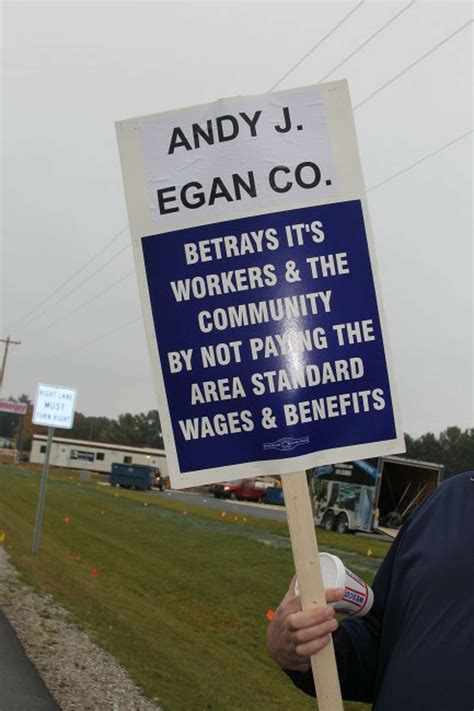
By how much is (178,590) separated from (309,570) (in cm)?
1223

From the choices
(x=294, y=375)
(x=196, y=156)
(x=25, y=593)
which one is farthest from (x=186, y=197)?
(x=25, y=593)

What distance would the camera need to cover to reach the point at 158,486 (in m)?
A: 64.8

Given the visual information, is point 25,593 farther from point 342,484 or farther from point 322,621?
point 342,484

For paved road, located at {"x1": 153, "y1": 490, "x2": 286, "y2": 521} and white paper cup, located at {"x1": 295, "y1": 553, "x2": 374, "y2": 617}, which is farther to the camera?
paved road, located at {"x1": 153, "y1": 490, "x2": 286, "y2": 521}

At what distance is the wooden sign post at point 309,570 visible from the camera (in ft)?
7.05

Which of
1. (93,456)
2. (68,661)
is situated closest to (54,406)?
(68,661)

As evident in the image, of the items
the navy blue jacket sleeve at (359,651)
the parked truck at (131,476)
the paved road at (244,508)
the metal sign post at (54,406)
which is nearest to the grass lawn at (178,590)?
the metal sign post at (54,406)

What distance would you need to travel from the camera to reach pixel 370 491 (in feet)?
92.7

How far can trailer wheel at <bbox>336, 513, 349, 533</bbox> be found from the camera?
28.6m

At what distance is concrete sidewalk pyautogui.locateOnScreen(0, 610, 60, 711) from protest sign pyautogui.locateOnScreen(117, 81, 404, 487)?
4.05 m

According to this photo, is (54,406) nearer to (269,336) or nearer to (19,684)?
(19,684)

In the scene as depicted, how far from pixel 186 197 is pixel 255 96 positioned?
0.41 m

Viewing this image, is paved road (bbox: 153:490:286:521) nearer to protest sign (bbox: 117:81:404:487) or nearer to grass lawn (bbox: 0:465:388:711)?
grass lawn (bbox: 0:465:388:711)

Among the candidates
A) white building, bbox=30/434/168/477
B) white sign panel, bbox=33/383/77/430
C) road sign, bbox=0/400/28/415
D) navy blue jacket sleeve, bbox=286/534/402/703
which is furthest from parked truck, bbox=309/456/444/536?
white building, bbox=30/434/168/477
